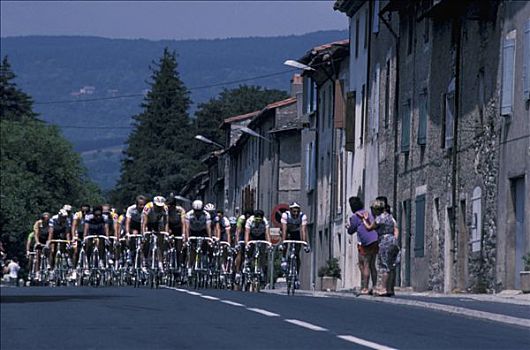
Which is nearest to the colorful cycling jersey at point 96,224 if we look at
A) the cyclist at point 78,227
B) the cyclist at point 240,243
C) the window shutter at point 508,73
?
the cyclist at point 78,227

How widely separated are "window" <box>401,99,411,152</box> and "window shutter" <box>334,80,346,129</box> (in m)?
11.3

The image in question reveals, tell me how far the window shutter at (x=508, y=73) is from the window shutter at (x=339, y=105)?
76.2ft

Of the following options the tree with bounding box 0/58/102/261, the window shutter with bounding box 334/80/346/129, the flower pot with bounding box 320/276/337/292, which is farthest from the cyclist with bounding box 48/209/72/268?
the tree with bounding box 0/58/102/261

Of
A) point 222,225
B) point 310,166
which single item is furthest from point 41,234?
point 310,166

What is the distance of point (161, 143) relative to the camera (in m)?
139

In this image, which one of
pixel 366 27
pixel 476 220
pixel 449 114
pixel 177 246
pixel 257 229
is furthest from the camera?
pixel 366 27

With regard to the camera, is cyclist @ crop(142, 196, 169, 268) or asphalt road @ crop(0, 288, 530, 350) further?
cyclist @ crop(142, 196, 169, 268)

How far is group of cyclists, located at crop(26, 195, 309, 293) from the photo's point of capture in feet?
108

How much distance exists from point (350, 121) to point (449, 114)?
53.1 feet

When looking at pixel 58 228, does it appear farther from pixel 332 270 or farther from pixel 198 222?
pixel 332 270

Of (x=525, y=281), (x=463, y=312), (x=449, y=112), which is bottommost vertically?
(x=463, y=312)

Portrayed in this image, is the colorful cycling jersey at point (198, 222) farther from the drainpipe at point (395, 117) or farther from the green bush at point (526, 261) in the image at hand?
the drainpipe at point (395, 117)

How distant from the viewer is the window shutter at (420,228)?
43.2 meters

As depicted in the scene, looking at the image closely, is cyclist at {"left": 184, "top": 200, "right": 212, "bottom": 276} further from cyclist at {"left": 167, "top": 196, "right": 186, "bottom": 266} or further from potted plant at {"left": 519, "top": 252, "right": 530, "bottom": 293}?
potted plant at {"left": 519, "top": 252, "right": 530, "bottom": 293}
